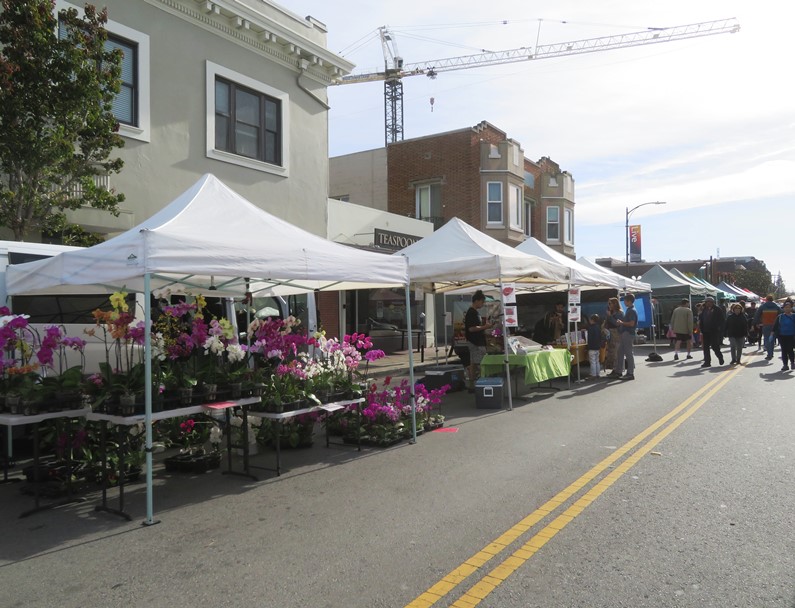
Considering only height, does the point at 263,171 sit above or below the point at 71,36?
below

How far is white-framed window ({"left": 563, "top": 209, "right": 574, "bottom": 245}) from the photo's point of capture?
115 ft

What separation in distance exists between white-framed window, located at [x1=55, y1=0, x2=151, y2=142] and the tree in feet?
5.35

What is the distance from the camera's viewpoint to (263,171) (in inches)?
616

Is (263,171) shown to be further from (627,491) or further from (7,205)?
(627,491)

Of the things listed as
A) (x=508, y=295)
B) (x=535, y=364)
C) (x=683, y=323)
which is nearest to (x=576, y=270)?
(x=535, y=364)

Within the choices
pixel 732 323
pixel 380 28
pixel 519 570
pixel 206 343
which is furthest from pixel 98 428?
pixel 380 28

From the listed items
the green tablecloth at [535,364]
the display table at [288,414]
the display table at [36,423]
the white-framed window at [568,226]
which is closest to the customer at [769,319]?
the green tablecloth at [535,364]

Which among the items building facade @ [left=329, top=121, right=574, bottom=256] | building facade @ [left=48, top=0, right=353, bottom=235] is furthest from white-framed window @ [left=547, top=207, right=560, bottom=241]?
building facade @ [left=48, top=0, right=353, bottom=235]

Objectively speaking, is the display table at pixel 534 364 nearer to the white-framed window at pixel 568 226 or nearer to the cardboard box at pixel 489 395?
the cardboard box at pixel 489 395

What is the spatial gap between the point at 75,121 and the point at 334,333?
1043cm

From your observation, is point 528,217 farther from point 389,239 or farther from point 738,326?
point 738,326

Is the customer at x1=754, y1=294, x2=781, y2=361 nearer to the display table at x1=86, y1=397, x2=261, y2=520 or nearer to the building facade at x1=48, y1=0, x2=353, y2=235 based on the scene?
the building facade at x1=48, y1=0, x2=353, y2=235

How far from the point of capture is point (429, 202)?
29.5 meters

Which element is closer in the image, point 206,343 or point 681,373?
point 206,343
